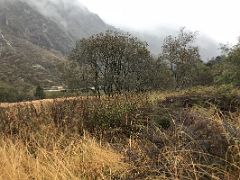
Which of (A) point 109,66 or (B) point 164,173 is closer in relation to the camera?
(B) point 164,173

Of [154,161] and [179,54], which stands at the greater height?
[179,54]

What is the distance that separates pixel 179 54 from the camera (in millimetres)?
64562

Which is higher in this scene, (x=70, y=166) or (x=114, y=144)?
(x=114, y=144)

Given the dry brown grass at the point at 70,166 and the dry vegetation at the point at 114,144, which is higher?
the dry vegetation at the point at 114,144

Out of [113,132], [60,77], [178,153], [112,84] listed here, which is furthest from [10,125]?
[60,77]

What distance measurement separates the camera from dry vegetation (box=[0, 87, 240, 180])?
4.60 m

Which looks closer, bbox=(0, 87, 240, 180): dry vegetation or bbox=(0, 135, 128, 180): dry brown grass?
bbox=(0, 87, 240, 180): dry vegetation

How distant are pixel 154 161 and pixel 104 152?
4.60 feet

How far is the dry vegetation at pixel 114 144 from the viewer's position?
4.60 meters

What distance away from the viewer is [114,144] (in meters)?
6.92

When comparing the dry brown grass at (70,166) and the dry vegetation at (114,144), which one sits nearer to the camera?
the dry vegetation at (114,144)

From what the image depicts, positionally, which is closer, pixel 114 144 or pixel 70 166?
pixel 70 166

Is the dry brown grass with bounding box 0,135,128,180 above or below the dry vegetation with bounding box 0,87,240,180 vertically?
below

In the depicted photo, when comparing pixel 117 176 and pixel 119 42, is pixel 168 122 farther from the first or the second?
pixel 119 42
